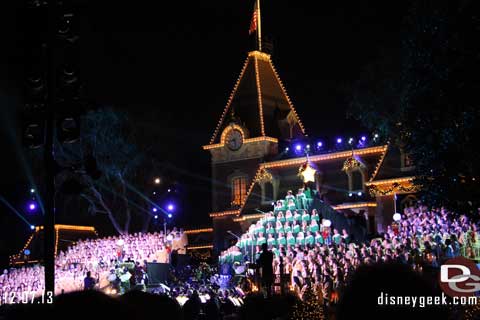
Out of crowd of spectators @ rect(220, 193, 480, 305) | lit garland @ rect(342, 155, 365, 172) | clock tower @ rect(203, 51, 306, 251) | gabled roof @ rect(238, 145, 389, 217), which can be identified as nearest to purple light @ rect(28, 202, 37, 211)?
clock tower @ rect(203, 51, 306, 251)

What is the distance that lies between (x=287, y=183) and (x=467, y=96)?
26.9m

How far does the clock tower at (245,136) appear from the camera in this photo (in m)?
45.2

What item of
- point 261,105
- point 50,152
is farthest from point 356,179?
point 50,152

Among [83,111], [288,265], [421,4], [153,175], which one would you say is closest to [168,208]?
[153,175]

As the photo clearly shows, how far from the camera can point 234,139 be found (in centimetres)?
4622

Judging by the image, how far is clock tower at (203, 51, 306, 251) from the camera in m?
45.2

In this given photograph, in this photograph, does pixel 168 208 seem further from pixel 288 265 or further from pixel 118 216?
pixel 288 265

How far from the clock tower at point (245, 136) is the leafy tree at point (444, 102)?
26.3 meters

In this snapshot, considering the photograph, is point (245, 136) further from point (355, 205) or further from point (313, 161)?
point (355, 205)

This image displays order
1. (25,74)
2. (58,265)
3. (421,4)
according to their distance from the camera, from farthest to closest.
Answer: (58,265) < (421,4) < (25,74)

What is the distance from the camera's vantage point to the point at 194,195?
54562 mm

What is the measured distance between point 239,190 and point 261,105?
5.67 m

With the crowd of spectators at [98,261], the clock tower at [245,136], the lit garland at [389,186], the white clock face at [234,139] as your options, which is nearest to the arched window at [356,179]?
the lit garland at [389,186]

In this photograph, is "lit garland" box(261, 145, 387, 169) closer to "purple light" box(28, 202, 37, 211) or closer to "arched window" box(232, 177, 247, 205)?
"arched window" box(232, 177, 247, 205)
